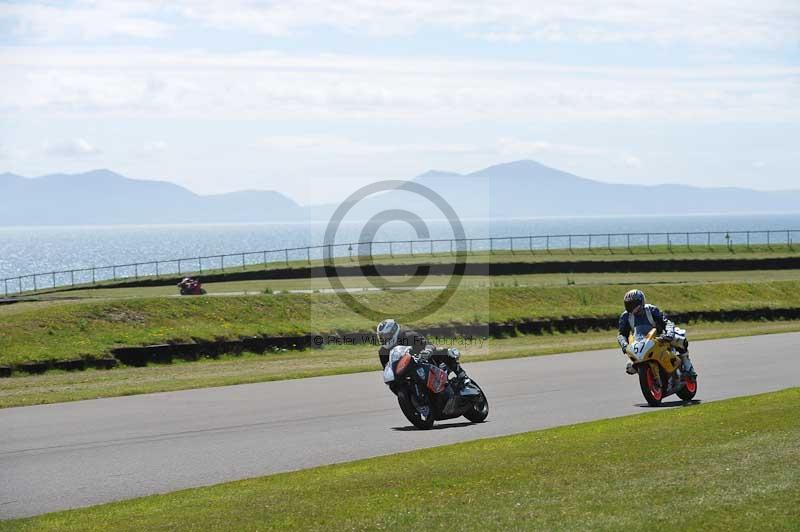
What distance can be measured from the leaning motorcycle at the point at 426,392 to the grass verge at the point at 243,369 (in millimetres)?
7637

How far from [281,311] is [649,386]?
18233 mm

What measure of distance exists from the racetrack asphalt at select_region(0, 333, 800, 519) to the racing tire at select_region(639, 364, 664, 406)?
0.93 feet

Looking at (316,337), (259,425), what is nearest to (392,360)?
(259,425)

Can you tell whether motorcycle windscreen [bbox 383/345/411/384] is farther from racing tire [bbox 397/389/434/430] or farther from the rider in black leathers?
racing tire [bbox 397/389/434/430]

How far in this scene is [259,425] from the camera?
16812 mm

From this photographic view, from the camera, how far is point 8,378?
25.2 m

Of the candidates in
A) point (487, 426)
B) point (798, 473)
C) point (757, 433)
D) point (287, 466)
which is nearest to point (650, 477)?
point (798, 473)

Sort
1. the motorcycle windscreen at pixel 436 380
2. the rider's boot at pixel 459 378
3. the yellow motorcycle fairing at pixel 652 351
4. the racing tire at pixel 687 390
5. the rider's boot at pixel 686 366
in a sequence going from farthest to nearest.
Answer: the rider's boot at pixel 686 366 < the racing tire at pixel 687 390 < the yellow motorcycle fairing at pixel 652 351 < the rider's boot at pixel 459 378 < the motorcycle windscreen at pixel 436 380

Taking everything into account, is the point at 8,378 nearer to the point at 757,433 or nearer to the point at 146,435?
the point at 146,435

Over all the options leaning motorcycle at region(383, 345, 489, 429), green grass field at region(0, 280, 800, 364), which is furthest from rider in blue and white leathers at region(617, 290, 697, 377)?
green grass field at region(0, 280, 800, 364)

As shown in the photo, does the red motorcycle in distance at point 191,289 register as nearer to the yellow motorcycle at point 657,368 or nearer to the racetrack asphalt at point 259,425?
the racetrack asphalt at point 259,425

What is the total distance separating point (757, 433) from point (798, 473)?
300 cm

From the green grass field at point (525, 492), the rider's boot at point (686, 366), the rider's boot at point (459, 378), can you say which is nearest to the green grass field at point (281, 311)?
the rider's boot at point (459, 378)

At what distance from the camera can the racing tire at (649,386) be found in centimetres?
1853
